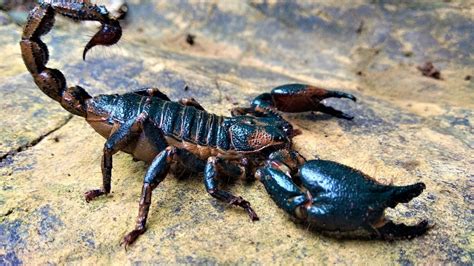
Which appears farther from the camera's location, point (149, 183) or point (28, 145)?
point (28, 145)

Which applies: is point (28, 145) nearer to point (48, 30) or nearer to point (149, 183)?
point (48, 30)

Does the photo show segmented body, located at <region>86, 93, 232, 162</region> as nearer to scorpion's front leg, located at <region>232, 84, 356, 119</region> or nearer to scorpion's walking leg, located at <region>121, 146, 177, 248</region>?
scorpion's walking leg, located at <region>121, 146, 177, 248</region>

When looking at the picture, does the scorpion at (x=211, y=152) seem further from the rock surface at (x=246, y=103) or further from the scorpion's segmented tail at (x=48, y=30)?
the rock surface at (x=246, y=103)

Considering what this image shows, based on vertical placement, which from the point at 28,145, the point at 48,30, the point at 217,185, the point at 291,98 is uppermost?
the point at 48,30

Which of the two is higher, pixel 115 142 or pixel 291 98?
pixel 291 98

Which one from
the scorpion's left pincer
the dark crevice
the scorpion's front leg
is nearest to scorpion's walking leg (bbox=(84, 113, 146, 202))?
the dark crevice

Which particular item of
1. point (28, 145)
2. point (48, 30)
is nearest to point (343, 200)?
point (48, 30)

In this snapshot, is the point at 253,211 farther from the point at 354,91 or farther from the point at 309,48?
the point at 309,48

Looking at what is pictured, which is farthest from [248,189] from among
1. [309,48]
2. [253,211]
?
[309,48]
